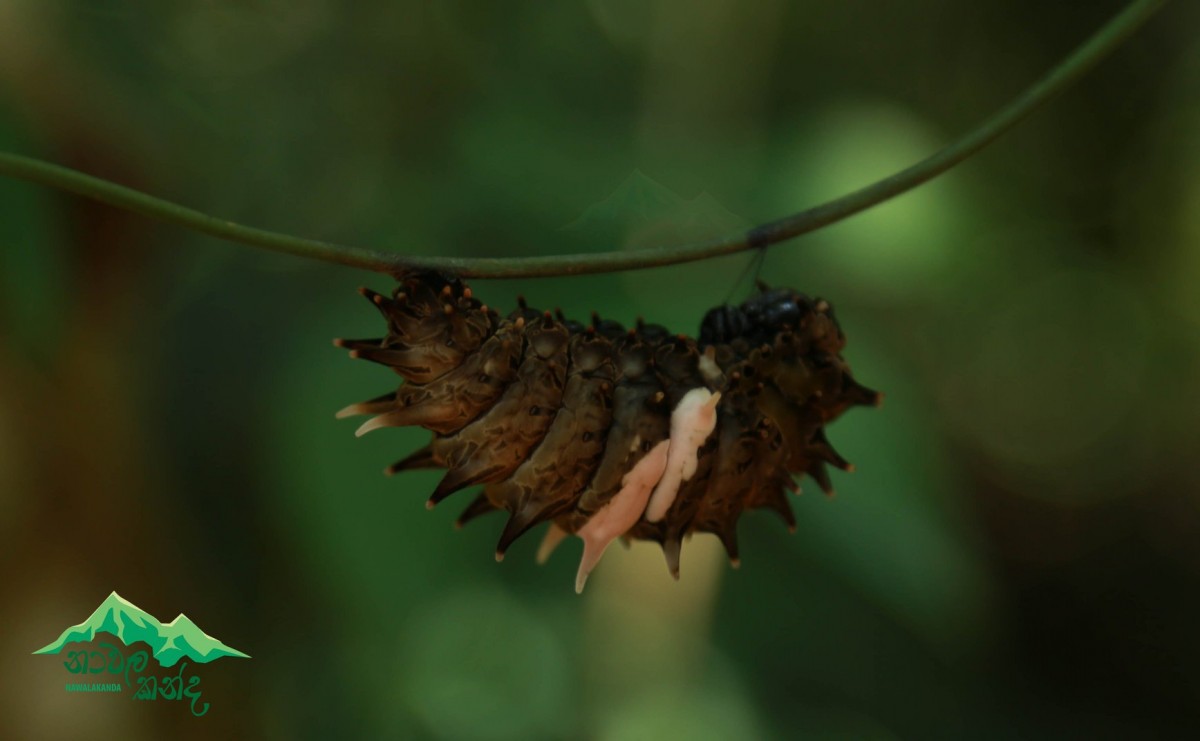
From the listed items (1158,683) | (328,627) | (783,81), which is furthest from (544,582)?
(1158,683)

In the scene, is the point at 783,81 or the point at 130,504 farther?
the point at 783,81

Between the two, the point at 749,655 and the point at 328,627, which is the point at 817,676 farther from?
the point at 328,627

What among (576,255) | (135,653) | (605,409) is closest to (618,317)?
(605,409)

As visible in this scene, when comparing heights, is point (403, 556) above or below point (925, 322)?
below

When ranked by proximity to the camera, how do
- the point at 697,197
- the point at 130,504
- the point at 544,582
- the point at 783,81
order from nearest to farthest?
the point at 130,504 < the point at 544,582 < the point at 697,197 < the point at 783,81

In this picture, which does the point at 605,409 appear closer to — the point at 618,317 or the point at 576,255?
the point at 576,255

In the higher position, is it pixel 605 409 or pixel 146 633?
pixel 605 409
